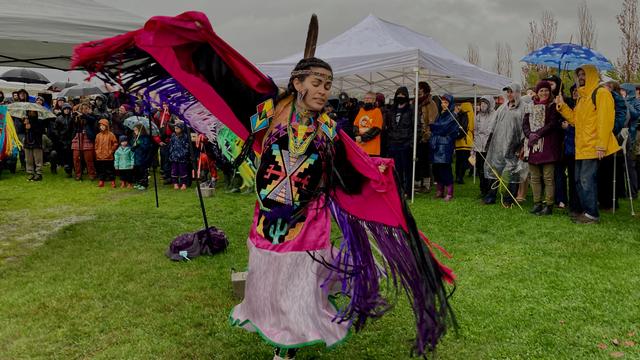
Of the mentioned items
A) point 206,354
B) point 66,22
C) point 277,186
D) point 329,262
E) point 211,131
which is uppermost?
point 66,22

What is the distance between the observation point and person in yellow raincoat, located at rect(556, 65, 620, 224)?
6117 millimetres

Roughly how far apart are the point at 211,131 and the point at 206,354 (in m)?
1.50

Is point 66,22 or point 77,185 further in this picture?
point 77,185

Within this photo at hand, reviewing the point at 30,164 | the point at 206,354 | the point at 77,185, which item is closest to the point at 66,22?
the point at 206,354

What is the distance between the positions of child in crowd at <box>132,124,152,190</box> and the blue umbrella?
715cm

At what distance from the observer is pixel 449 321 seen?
253 centimetres

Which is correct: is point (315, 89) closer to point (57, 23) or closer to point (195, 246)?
point (195, 246)

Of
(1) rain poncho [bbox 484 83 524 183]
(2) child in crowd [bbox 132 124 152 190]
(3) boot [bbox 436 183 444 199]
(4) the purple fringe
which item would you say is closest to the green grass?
(4) the purple fringe

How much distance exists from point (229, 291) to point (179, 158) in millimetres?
6322

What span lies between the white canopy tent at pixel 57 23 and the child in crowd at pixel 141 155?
14.0 feet

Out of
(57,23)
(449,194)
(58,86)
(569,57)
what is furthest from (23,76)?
(569,57)

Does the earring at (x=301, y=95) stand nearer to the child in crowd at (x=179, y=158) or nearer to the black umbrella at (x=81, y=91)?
the child in crowd at (x=179, y=158)

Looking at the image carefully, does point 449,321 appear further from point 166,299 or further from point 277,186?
point 166,299

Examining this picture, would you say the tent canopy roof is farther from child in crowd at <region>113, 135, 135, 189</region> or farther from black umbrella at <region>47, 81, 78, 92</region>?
black umbrella at <region>47, 81, 78, 92</region>
